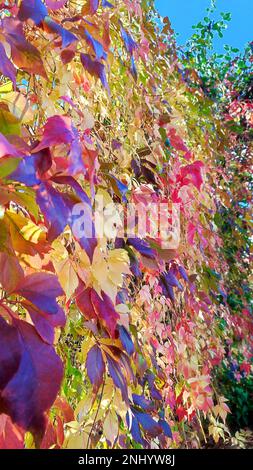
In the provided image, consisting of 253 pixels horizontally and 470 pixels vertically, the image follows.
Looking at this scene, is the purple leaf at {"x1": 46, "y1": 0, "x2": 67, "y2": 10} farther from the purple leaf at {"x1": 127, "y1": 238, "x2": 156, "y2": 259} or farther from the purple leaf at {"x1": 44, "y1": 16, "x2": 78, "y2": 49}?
the purple leaf at {"x1": 127, "y1": 238, "x2": 156, "y2": 259}

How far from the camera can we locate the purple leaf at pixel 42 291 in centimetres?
41

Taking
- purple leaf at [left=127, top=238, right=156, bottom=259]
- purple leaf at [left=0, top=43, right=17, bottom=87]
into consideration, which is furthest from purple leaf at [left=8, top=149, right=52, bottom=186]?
purple leaf at [left=127, top=238, right=156, bottom=259]

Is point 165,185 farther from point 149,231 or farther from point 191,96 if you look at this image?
point 191,96

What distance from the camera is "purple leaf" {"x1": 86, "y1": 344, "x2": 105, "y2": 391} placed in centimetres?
66

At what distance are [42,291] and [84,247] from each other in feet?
0.51

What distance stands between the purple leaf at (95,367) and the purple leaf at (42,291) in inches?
11.1

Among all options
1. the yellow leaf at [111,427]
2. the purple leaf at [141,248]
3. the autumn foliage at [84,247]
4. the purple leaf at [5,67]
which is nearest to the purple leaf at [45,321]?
the autumn foliage at [84,247]

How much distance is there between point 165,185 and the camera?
67.2 inches

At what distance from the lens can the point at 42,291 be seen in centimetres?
41

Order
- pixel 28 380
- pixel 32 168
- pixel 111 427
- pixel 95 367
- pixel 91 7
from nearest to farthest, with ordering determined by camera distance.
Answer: pixel 28 380
pixel 32 168
pixel 95 367
pixel 111 427
pixel 91 7

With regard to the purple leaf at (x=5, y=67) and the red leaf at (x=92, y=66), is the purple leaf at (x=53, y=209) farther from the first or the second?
the red leaf at (x=92, y=66)

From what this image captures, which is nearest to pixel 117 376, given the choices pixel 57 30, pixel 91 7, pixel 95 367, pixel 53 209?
pixel 95 367

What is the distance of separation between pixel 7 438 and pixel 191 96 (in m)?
2.77

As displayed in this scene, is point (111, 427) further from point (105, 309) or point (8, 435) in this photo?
point (8, 435)
